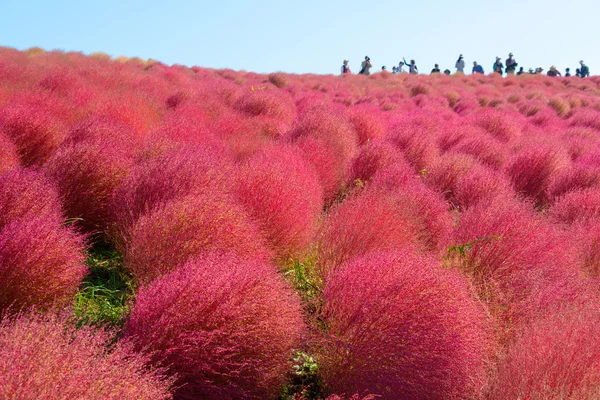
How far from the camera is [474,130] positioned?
26.8 ft

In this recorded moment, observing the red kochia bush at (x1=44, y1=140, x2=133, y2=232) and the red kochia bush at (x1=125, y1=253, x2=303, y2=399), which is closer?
the red kochia bush at (x1=125, y1=253, x2=303, y2=399)

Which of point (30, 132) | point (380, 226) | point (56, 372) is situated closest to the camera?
point (56, 372)

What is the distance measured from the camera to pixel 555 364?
2139 millimetres

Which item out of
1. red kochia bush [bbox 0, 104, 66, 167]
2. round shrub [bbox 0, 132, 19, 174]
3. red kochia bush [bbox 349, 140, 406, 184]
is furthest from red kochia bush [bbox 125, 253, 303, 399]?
red kochia bush [bbox 349, 140, 406, 184]

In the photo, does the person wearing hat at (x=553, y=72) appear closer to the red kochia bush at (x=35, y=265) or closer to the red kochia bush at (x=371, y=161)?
the red kochia bush at (x=371, y=161)

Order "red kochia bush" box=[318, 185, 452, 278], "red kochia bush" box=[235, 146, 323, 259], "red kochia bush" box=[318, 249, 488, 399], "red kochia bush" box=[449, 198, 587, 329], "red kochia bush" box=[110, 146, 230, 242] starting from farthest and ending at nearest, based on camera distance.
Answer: "red kochia bush" box=[235, 146, 323, 259]
"red kochia bush" box=[318, 185, 452, 278]
"red kochia bush" box=[110, 146, 230, 242]
"red kochia bush" box=[449, 198, 587, 329]
"red kochia bush" box=[318, 249, 488, 399]

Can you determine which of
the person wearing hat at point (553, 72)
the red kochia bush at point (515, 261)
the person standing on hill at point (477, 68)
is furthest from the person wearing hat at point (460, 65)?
the red kochia bush at point (515, 261)

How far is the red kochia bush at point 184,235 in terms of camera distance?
280 centimetres

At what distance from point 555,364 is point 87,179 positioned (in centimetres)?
322

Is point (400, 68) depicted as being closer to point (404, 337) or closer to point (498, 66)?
point (498, 66)

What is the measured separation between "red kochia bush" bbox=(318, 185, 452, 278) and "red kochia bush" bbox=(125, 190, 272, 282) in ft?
2.24

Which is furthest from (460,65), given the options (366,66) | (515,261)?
(515,261)

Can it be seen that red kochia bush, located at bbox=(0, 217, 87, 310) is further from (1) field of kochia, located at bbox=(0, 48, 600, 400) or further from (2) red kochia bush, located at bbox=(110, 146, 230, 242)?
(2) red kochia bush, located at bbox=(110, 146, 230, 242)

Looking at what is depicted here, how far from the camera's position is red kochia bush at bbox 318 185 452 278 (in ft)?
11.3
